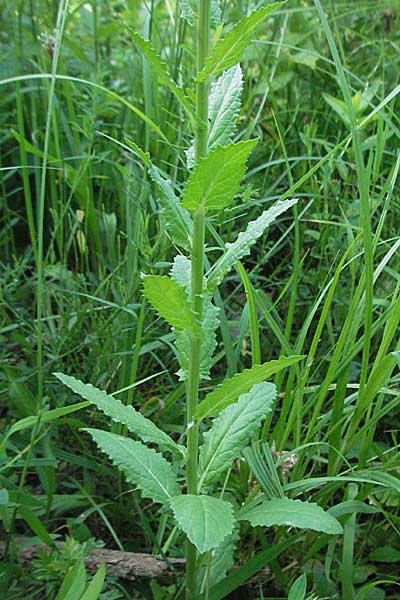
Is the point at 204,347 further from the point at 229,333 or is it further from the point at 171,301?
the point at 229,333

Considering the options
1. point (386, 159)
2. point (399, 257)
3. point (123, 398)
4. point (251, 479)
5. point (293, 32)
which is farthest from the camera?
point (293, 32)

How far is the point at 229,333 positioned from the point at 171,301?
1.63 feet

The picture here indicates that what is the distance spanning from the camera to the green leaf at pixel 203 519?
945 millimetres

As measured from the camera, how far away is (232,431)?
1.16 meters

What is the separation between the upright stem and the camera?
98 centimetres

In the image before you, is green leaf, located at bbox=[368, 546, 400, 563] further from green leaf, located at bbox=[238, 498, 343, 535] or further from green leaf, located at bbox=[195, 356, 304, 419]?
green leaf, located at bbox=[195, 356, 304, 419]

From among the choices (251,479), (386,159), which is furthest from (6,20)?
(251,479)

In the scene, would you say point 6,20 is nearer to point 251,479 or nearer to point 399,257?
point 399,257

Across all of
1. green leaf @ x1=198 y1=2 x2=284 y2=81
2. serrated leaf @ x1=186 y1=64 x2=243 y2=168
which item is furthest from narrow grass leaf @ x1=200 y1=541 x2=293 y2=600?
green leaf @ x1=198 y1=2 x2=284 y2=81

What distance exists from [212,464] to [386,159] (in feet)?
3.68

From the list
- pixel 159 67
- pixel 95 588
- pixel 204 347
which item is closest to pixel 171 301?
pixel 204 347

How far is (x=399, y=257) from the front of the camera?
1.68 meters

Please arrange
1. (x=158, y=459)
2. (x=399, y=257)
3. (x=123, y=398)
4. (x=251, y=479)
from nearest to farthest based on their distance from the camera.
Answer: (x=158, y=459)
(x=251, y=479)
(x=123, y=398)
(x=399, y=257)

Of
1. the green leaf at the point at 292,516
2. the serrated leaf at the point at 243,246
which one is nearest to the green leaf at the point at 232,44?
the serrated leaf at the point at 243,246
